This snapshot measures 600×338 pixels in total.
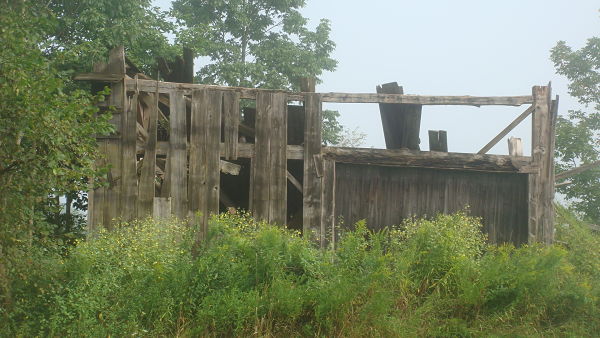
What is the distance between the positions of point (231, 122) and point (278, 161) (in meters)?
1.05

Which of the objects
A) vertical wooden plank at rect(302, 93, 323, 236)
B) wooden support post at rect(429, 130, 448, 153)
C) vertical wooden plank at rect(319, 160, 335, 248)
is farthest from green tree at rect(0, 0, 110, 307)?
wooden support post at rect(429, 130, 448, 153)

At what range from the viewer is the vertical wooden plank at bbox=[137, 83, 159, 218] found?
9969 millimetres

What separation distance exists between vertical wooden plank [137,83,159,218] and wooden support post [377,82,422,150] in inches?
161

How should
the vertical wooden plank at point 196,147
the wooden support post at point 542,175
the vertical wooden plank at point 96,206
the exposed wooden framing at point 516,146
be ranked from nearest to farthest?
the vertical wooden plank at point 96,206
the vertical wooden plank at point 196,147
the wooden support post at point 542,175
the exposed wooden framing at point 516,146

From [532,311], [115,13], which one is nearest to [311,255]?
[532,311]

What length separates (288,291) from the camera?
6.74 m

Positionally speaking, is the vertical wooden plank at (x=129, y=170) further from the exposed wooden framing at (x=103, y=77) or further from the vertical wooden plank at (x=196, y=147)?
the vertical wooden plank at (x=196, y=147)

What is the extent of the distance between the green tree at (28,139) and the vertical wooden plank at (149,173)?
3312mm

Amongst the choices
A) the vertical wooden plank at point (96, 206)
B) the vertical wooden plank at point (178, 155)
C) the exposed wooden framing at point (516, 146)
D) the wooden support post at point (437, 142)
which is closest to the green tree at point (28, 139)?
the vertical wooden plank at point (96, 206)

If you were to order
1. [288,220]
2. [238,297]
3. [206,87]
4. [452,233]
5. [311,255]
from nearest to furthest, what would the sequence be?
[238,297]
[311,255]
[452,233]
[206,87]
[288,220]

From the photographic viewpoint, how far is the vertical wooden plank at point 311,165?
10.3m

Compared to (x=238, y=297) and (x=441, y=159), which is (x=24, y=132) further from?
(x=441, y=159)

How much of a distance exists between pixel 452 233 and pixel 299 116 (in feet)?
12.2

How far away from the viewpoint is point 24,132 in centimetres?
634
